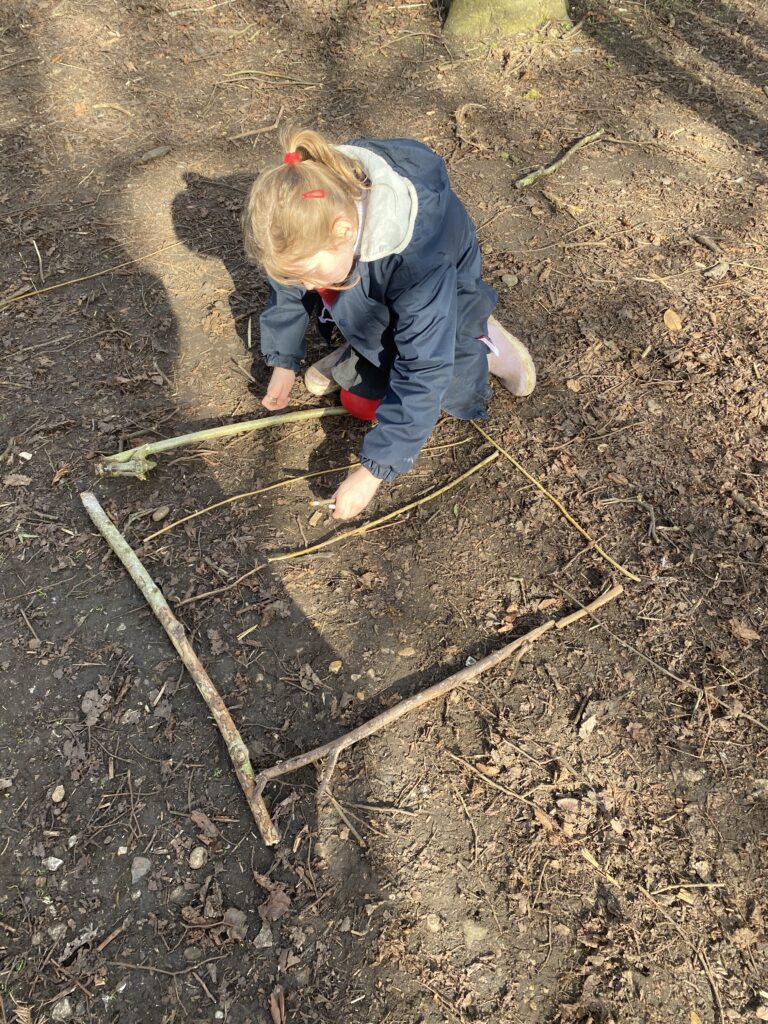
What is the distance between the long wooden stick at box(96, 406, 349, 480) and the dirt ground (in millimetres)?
63

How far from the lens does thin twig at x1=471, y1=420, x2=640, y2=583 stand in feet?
8.40

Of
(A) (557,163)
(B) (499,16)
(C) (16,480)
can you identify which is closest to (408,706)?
(C) (16,480)

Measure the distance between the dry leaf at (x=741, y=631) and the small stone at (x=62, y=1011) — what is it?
222cm

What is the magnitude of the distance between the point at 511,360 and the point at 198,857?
2.13 m

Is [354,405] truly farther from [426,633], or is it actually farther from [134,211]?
[134,211]

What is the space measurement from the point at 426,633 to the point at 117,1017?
1.35 m

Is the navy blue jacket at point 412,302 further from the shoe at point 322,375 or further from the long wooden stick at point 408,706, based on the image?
the long wooden stick at point 408,706

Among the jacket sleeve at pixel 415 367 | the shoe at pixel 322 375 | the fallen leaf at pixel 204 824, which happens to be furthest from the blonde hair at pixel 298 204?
the fallen leaf at pixel 204 824

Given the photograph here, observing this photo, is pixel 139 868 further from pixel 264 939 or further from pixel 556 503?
pixel 556 503

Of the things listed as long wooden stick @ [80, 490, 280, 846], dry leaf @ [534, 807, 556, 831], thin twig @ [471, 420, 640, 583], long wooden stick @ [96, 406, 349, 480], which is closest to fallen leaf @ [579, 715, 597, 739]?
dry leaf @ [534, 807, 556, 831]

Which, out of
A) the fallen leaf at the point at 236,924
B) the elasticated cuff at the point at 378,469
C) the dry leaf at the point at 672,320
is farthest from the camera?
the dry leaf at the point at 672,320

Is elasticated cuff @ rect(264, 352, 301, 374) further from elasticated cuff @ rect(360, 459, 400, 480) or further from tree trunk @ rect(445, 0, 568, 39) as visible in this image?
tree trunk @ rect(445, 0, 568, 39)

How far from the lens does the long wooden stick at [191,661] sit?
205 cm

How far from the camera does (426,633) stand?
2.45m
